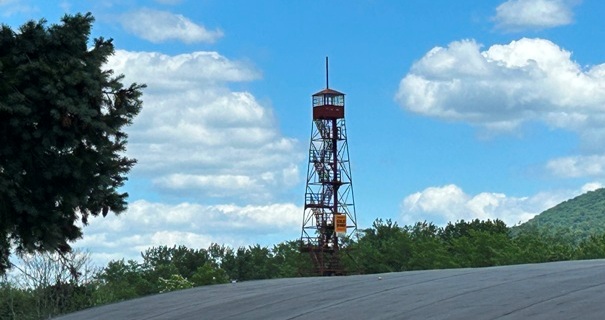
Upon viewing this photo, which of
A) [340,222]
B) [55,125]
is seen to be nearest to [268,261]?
[340,222]

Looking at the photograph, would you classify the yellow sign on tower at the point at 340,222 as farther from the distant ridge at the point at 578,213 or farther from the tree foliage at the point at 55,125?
the distant ridge at the point at 578,213

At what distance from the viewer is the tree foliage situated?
715 inches

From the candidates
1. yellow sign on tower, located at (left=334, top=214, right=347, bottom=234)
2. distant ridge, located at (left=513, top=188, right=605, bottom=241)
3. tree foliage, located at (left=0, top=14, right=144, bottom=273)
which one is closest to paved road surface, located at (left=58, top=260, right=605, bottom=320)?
tree foliage, located at (left=0, top=14, right=144, bottom=273)

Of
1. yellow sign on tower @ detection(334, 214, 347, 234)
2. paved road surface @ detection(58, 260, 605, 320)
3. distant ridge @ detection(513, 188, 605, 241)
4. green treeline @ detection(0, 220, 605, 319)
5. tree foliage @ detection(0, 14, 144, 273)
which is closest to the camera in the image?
paved road surface @ detection(58, 260, 605, 320)

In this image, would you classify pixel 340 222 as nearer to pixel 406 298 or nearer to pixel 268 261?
pixel 268 261

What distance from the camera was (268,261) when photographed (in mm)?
66375

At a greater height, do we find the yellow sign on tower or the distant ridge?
the distant ridge

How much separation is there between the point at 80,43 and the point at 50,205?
3279 mm

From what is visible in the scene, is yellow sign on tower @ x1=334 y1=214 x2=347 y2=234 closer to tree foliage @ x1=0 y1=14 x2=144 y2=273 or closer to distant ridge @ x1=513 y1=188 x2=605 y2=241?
tree foliage @ x1=0 y1=14 x2=144 y2=273

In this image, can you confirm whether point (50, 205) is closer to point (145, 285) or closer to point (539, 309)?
point (539, 309)

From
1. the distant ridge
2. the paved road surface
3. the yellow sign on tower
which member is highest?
the distant ridge

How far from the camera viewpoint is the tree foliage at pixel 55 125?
18.2m

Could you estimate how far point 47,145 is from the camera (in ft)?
60.3

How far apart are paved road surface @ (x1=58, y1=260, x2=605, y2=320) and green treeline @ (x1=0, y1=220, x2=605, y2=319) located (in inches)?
258
